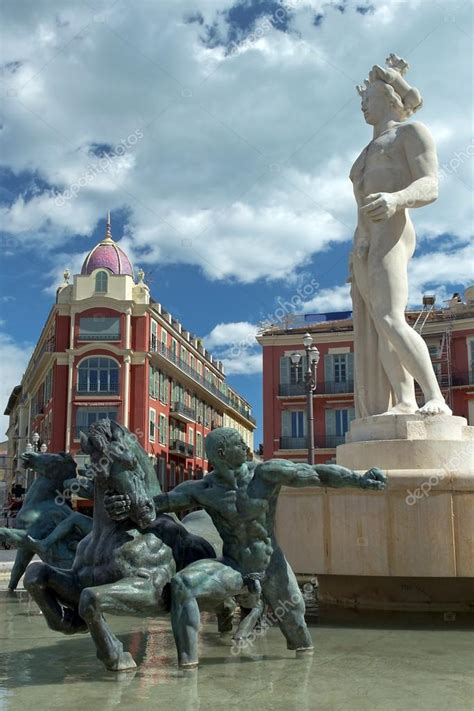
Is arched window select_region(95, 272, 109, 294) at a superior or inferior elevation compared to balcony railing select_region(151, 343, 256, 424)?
superior

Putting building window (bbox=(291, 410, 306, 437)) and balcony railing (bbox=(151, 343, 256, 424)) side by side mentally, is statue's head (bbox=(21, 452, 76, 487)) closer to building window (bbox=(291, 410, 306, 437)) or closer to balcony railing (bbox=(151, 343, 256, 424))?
building window (bbox=(291, 410, 306, 437))

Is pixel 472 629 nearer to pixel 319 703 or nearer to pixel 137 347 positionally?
pixel 319 703

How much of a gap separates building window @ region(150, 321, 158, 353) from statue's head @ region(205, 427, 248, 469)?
150ft

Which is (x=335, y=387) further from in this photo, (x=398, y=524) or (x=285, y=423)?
(x=398, y=524)

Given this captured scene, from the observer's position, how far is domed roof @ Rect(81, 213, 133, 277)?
51.8 meters

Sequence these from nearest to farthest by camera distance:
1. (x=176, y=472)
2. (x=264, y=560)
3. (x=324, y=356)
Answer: (x=264, y=560), (x=324, y=356), (x=176, y=472)

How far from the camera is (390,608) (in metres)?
6.89

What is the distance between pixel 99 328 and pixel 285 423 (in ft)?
44.0

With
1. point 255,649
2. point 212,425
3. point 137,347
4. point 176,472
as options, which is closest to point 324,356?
point 137,347

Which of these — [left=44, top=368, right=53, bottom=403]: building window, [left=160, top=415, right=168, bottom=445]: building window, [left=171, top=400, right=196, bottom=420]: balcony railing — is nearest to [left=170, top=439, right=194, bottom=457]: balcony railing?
[left=160, top=415, right=168, bottom=445]: building window

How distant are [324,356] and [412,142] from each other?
38.6 metres

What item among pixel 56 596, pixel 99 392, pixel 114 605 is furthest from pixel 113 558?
pixel 99 392

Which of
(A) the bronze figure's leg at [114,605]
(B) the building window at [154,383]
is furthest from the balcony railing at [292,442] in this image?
(A) the bronze figure's leg at [114,605]

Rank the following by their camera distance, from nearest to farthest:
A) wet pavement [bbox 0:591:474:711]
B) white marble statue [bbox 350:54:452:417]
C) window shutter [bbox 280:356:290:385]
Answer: wet pavement [bbox 0:591:474:711] → white marble statue [bbox 350:54:452:417] → window shutter [bbox 280:356:290:385]
